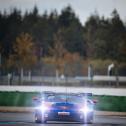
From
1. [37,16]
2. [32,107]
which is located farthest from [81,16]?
[32,107]

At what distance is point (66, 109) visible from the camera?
1717 cm

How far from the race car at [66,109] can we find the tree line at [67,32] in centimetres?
2868

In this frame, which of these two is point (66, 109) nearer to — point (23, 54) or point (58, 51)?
point (23, 54)

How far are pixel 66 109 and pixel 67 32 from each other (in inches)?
1234

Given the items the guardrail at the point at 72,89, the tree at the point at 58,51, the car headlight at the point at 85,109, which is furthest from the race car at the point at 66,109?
the tree at the point at 58,51

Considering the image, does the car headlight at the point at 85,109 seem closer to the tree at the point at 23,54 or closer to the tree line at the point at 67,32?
the tree at the point at 23,54

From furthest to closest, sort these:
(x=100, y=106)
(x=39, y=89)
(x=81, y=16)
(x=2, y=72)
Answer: (x=81, y=16)
(x=2, y=72)
(x=39, y=89)
(x=100, y=106)

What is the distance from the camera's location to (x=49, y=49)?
1882 inches

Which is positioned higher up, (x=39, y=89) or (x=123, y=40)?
(x=123, y=40)

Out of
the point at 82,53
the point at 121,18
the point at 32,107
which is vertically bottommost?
the point at 32,107

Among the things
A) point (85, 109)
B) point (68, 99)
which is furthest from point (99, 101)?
point (85, 109)

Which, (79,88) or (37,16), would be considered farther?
(37,16)

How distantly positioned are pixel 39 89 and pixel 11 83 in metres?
2.97

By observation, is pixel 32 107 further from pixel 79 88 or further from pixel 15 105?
pixel 79 88
